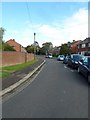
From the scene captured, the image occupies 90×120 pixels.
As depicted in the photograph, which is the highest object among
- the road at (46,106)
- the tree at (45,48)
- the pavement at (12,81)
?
the tree at (45,48)

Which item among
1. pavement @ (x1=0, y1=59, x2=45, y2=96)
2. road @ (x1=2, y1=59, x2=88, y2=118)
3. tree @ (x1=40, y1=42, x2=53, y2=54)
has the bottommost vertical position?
road @ (x1=2, y1=59, x2=88, y2=118)

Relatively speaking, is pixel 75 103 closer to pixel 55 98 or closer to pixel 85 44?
pixel 55 98

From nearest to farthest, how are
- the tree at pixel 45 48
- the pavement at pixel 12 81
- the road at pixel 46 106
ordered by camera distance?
the road at pixel 46 106, the pavement at pixel 12 81, the tree at pixel 45 48

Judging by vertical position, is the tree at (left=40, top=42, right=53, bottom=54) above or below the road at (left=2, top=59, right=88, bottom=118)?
above

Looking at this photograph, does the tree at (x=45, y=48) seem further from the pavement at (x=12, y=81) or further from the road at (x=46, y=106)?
the road at (x=46, y=106)

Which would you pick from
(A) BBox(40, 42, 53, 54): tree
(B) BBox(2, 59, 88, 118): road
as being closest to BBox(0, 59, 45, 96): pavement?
(B) BBox(2, 59, 88, 118): road

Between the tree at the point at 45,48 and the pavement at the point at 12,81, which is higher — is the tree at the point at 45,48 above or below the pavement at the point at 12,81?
above

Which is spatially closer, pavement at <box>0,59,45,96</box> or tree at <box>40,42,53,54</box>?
pavement at <box>0,59,45,96</box>

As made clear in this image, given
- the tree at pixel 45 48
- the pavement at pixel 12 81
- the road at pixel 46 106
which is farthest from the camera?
the tree at pixel 45 48

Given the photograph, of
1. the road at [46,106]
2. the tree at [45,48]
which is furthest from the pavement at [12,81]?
the tree at [45,48]

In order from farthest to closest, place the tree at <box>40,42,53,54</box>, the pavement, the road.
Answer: the tree at <box>40,42,53,54</box> → the pavement → the road

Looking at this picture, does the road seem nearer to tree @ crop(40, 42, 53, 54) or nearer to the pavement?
the pavement

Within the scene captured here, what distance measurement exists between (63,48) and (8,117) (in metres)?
97.2

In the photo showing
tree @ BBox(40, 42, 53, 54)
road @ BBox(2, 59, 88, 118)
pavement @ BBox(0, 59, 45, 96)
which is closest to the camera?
road @ BBox(2, 59, 88, 118)
